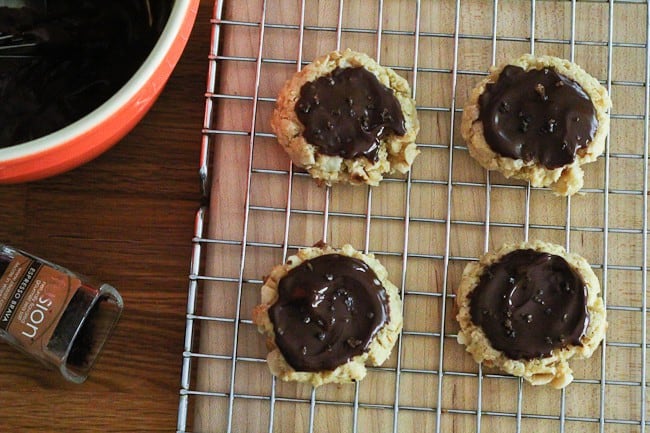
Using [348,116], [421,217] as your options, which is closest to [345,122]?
[348,116]

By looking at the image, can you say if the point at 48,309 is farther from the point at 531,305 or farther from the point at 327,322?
the point at 531,305

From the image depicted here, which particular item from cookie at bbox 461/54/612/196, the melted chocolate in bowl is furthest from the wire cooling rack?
the melted chocolate in bowl

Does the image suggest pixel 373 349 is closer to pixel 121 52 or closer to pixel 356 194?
pixel 356 194

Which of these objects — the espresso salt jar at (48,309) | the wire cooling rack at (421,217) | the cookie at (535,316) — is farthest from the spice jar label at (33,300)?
the cookie at (535,316)

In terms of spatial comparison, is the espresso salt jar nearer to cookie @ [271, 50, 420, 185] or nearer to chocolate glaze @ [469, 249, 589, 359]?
cookie @ [271, 50, 420, 185]

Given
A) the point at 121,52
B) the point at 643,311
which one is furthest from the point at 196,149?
the point at 643,311

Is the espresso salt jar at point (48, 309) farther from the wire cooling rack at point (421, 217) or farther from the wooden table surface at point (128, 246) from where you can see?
the wire cooling rack at point (421, 217)
